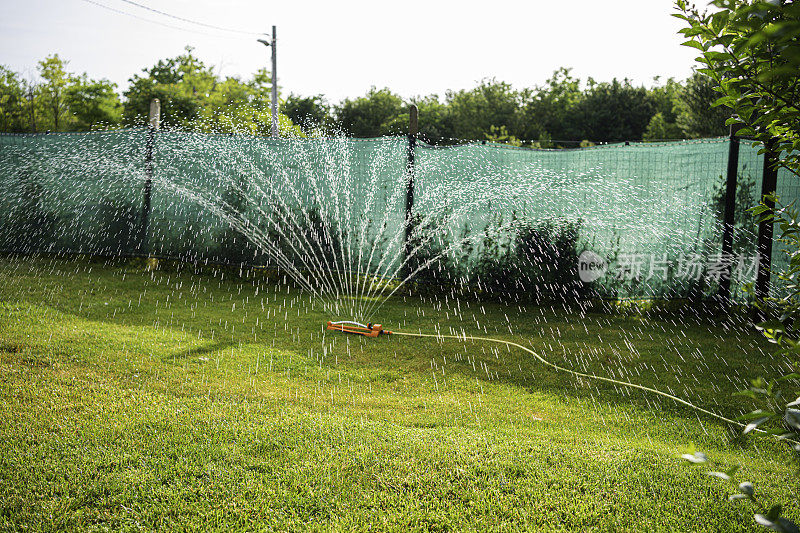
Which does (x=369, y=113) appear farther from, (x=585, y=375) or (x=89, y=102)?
(x=585, y=375)

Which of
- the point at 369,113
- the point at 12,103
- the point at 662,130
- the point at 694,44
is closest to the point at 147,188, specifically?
the point at 694,44

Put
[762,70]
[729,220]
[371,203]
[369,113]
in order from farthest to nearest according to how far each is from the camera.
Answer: [369,113] < [371,203] < [729,220] < [762,70]

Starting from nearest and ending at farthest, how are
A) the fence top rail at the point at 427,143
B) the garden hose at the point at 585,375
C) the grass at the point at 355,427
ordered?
the grass at the point at 355,427
the garden hose at the point at 585,375
the fence top rail at the point at 427,143

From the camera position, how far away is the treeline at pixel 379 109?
2280 cm

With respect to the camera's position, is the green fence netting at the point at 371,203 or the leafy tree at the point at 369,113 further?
the leafy tree at the point at 369,113

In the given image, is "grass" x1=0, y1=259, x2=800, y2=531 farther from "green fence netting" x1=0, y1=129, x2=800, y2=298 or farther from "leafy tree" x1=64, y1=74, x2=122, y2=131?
"leafy tree" x1=64, y1=74, x2=122, y2=131

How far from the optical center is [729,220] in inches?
251

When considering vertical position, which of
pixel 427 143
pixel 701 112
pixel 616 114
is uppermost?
pixel 616 114

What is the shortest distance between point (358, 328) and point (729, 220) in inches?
181

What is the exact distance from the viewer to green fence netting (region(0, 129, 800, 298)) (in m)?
6.50

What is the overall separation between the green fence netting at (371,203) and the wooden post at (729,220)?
75 mm

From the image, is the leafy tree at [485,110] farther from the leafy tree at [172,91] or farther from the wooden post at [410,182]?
the wooden post at [410,182]

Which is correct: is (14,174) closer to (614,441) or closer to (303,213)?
(303,213)

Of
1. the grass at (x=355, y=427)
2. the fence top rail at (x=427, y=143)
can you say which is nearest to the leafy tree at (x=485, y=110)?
the fence top rail at (x=427, y=143)
